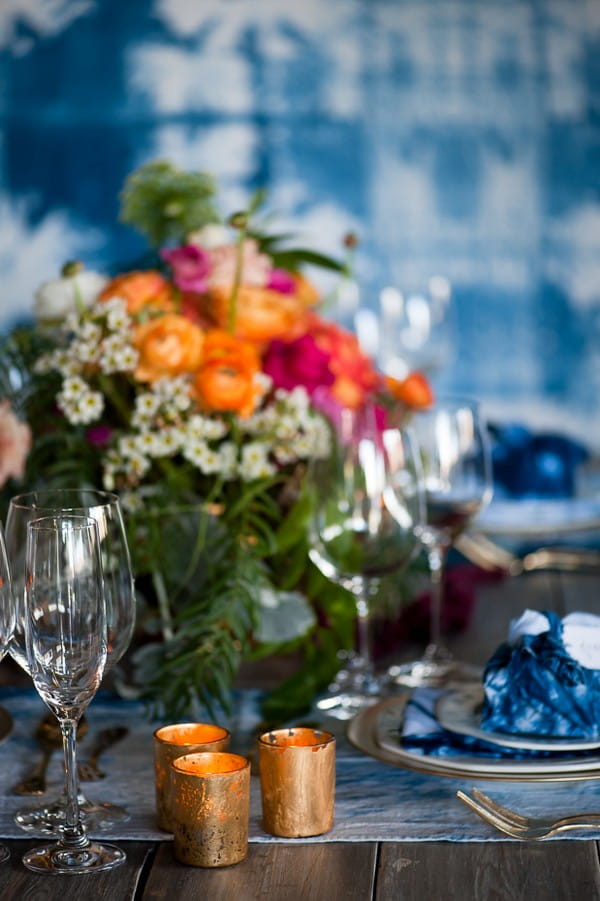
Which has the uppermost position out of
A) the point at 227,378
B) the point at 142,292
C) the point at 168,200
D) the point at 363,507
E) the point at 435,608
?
the point at 168,200

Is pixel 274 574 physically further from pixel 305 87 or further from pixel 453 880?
pixel 305 87

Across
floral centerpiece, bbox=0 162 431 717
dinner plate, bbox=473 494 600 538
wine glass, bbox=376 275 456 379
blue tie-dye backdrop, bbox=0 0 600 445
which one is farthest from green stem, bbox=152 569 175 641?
blue tie-dye backdrop, bbox=0 0 600 445

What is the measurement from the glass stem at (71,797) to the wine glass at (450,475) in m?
0.51

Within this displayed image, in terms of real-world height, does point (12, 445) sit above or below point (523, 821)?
above

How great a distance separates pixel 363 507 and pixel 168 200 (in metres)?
0.63

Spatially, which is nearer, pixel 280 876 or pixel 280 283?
pixel 280 876

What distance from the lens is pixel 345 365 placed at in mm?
1399

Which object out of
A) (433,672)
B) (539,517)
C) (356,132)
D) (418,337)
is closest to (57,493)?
(433,672)

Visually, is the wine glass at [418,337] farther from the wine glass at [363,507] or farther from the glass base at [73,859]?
the glass base at [73,859]

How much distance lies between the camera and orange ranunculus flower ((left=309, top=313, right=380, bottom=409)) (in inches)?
53.7

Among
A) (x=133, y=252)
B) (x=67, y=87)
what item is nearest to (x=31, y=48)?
(x=67, y=87)

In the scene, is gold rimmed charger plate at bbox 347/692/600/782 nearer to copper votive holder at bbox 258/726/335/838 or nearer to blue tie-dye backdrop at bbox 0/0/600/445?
copper votive holder at bbox 258/726/335/838

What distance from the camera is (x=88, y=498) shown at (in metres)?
0.89

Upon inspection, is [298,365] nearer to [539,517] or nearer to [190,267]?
[190,267]
